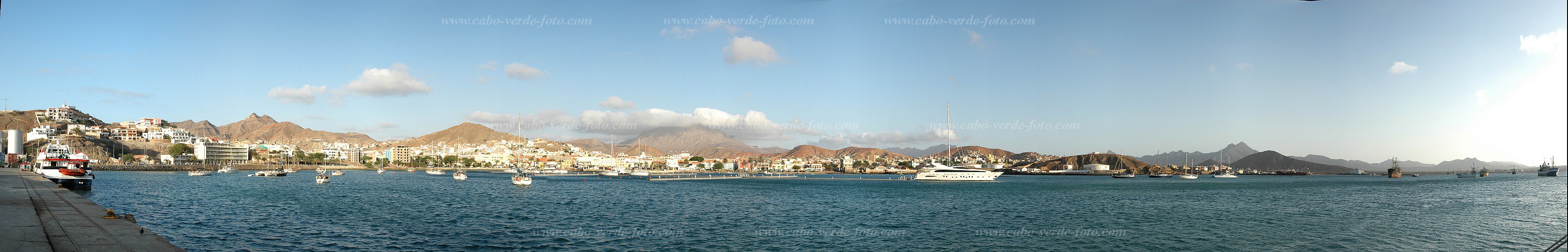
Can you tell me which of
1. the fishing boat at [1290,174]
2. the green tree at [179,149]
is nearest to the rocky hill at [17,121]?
the green tree at [179,149]

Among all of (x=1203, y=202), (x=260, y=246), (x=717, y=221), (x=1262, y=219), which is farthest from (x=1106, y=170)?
(x=260, y=246)

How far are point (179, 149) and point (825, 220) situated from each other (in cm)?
18402

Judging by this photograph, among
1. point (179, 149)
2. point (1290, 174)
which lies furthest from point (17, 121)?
point (1290, 174)

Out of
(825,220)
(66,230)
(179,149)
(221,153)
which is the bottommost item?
(825,220)

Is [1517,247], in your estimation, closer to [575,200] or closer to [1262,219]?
[1262,219]

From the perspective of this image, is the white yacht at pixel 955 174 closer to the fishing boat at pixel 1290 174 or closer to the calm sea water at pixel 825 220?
the calm sea water at pixel 825 220

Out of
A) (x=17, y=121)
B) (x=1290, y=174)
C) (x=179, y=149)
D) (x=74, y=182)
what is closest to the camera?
(x=74, y=182)

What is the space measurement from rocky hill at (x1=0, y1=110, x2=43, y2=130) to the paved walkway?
714 ft

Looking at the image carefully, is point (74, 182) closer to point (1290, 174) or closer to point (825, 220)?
point (825, 220)

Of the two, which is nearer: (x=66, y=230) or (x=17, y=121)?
(x=66, y=230)

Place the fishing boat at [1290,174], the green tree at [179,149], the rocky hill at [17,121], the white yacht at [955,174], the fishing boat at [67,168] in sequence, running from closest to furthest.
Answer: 1. the fishing boat at [67,168]
2. the white yacht at [955,174]
3. the green tree at [179,149]
4. the fishing boat at [1290,174]
5. the rocky hill at [17,121]

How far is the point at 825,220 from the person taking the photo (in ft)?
92.3

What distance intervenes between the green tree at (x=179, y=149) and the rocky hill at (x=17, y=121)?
4405cm

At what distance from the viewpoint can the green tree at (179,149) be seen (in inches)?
5979
